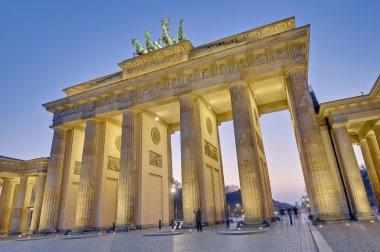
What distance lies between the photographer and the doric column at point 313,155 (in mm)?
13289

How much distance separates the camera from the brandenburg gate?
15445mm

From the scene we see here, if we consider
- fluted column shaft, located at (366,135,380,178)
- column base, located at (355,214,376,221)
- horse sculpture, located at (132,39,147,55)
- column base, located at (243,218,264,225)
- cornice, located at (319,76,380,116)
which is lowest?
column base, located at (355,214,376,221)

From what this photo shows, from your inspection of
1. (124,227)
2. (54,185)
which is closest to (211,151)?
(124,227)

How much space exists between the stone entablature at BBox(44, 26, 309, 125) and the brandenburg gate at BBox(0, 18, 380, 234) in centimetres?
7

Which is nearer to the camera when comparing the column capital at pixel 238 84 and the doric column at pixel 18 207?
the column capital at pixel 238 84

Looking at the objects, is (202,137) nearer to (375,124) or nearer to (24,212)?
(375,124)

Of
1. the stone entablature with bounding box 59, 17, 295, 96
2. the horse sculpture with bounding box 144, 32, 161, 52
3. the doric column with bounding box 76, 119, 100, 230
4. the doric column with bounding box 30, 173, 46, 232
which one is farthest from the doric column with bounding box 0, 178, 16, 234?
the horse sculpture with bounding box 144, 32, 161, 52

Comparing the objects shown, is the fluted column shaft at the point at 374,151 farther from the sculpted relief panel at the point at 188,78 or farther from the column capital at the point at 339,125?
the sculpted relief panel at the point at 188,78

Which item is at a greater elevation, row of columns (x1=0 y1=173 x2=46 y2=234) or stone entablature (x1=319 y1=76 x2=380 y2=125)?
stone entablature (x1=319 y1=76 x2=380 y2=125)

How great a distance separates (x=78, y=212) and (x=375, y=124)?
77.4 ft

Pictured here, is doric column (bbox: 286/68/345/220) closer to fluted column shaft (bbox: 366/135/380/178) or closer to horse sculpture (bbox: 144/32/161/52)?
fluted column shaft (bbox: 366/135/380/178)

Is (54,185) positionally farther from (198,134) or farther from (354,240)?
(354,240)

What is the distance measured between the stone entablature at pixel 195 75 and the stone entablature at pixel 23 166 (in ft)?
21.7

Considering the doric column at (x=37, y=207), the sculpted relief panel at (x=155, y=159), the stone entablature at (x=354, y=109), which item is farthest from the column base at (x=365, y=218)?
the doric column at (x=37, y=207)
